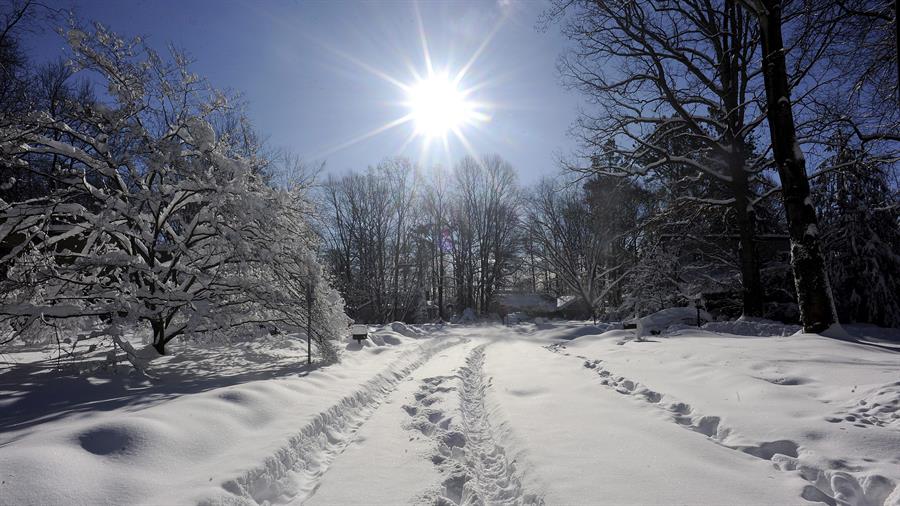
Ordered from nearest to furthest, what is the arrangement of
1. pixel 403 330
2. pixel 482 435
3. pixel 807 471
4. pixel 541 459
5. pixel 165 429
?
pixel 807 471
pixel 541 459
pixel 165 429
pixel 482 435
pixel 403 330

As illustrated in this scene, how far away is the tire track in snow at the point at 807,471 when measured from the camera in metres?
2.64

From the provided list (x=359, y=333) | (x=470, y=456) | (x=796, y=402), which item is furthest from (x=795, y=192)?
(x=359, y=333)

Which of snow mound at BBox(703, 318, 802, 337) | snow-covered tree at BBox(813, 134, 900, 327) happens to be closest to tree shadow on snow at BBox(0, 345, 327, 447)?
snow mound at BBox(703, 318, 802, 337)

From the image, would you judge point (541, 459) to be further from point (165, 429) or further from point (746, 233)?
point (746, 233)

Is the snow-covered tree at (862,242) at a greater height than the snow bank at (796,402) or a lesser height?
greater

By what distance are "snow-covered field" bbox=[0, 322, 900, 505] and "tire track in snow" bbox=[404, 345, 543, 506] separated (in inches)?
0.8

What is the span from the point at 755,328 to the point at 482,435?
10737 millimetres

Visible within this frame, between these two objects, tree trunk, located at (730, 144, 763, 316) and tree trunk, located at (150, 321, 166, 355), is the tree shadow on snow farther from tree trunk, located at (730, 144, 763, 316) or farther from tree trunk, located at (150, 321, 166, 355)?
tree trunk, located at (730, 144, 763, 316)

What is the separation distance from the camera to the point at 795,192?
8109 mm

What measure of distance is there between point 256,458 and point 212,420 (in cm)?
108

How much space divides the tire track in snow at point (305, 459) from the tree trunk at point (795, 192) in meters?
8.12

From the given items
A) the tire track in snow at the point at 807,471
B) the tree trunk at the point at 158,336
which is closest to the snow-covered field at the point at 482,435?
the tire track in snow at the point at 807,471

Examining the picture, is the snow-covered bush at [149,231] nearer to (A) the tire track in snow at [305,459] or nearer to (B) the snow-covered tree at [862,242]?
(A) the tire track in snow at [305,459]

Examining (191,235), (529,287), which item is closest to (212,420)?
(191,235)
